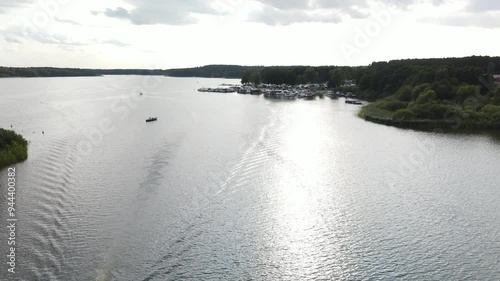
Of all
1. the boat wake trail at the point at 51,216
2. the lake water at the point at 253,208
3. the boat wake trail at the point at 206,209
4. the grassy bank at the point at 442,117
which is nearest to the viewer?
the boat wake trail at the point at 51,216

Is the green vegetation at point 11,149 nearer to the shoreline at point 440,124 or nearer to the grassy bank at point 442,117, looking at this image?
the shoreline at point 440,124

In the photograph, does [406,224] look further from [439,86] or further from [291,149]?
[439,86]

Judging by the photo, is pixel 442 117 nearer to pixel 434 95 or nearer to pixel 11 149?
pixel 434 95

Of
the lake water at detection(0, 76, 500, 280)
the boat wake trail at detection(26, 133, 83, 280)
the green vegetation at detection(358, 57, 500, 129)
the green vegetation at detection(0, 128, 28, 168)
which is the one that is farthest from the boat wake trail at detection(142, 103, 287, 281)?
the green vegetation at detection(358, 57, 500, 129)

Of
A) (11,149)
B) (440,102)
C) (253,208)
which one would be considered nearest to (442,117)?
(440,102)

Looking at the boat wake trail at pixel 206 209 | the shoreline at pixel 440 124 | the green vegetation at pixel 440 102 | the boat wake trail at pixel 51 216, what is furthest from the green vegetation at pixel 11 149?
the green vegetation at pixel 440 102

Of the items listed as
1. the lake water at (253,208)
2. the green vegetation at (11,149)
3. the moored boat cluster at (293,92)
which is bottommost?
the lake water at (253,208)
